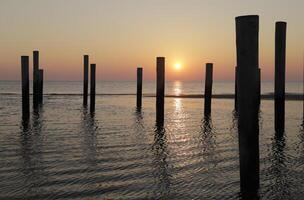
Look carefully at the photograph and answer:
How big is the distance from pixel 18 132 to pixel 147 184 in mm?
7309

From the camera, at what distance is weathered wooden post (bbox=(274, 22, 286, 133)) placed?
11531 mm

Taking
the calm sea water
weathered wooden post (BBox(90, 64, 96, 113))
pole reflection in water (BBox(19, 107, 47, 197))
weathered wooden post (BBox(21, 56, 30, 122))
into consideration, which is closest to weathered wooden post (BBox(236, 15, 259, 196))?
the calm sea water

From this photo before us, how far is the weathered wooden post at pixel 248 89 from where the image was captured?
5.35 m

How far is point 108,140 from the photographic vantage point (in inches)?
432

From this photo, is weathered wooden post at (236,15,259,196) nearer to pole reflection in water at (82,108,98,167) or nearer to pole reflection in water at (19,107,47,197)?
pole reflection in water at (19,107,47,197)

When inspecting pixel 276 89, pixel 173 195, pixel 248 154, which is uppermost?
pixel 276 89

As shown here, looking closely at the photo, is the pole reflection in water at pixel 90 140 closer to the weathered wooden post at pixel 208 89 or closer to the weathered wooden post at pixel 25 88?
the weathered wooden post at pixel 25 88

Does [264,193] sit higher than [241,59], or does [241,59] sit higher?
[241,59]

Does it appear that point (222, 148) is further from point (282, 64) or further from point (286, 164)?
point (282, 64)

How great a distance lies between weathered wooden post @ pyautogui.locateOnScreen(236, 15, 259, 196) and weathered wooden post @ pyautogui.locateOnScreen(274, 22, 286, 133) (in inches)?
258

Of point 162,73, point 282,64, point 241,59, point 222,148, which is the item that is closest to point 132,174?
point 241,59

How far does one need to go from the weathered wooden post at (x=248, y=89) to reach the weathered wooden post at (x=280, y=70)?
21.5ft

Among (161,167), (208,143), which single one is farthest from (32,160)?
(208,143)

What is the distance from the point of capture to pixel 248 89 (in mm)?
5395
